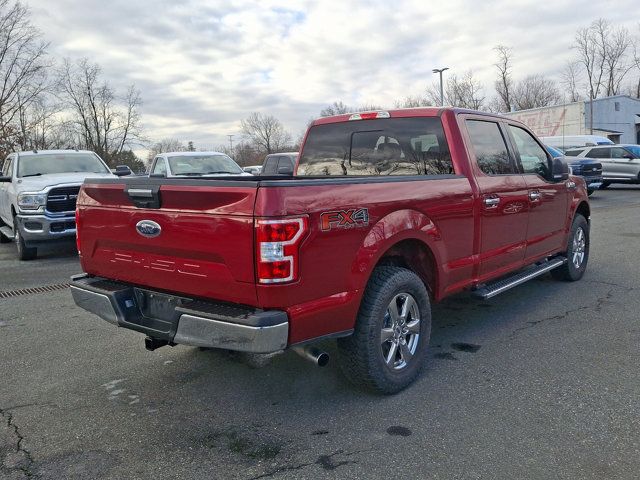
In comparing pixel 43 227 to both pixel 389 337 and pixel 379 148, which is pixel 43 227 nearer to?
pixel 379 148

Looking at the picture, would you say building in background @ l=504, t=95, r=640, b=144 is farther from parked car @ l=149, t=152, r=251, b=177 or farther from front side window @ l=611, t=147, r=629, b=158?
parked car @ l=149, t=152, r=251, b=177

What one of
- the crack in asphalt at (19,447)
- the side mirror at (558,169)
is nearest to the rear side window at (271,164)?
the side mirror at (558,169)

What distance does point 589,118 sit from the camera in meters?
38.5

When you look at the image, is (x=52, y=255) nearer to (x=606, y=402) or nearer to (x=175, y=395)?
(x=175, y=395)

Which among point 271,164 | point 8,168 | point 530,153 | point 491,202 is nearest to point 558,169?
point 530,153

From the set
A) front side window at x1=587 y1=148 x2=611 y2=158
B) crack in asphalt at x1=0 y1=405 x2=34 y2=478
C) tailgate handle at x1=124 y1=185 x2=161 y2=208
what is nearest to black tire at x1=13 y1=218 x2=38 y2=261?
crack in asphalt at x1=0 y1=405 x2=34 y2=478

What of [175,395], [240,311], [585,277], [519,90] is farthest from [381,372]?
[519,90]

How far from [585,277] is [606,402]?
374 centimetres

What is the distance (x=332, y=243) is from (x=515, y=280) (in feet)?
8.27

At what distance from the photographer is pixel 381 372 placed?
3.36 metres

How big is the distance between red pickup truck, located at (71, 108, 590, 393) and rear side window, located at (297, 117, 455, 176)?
11 millimetres

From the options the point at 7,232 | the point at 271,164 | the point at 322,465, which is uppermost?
the point at 271,164

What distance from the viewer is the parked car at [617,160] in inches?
805

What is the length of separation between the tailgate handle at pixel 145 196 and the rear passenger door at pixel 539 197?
345cm
